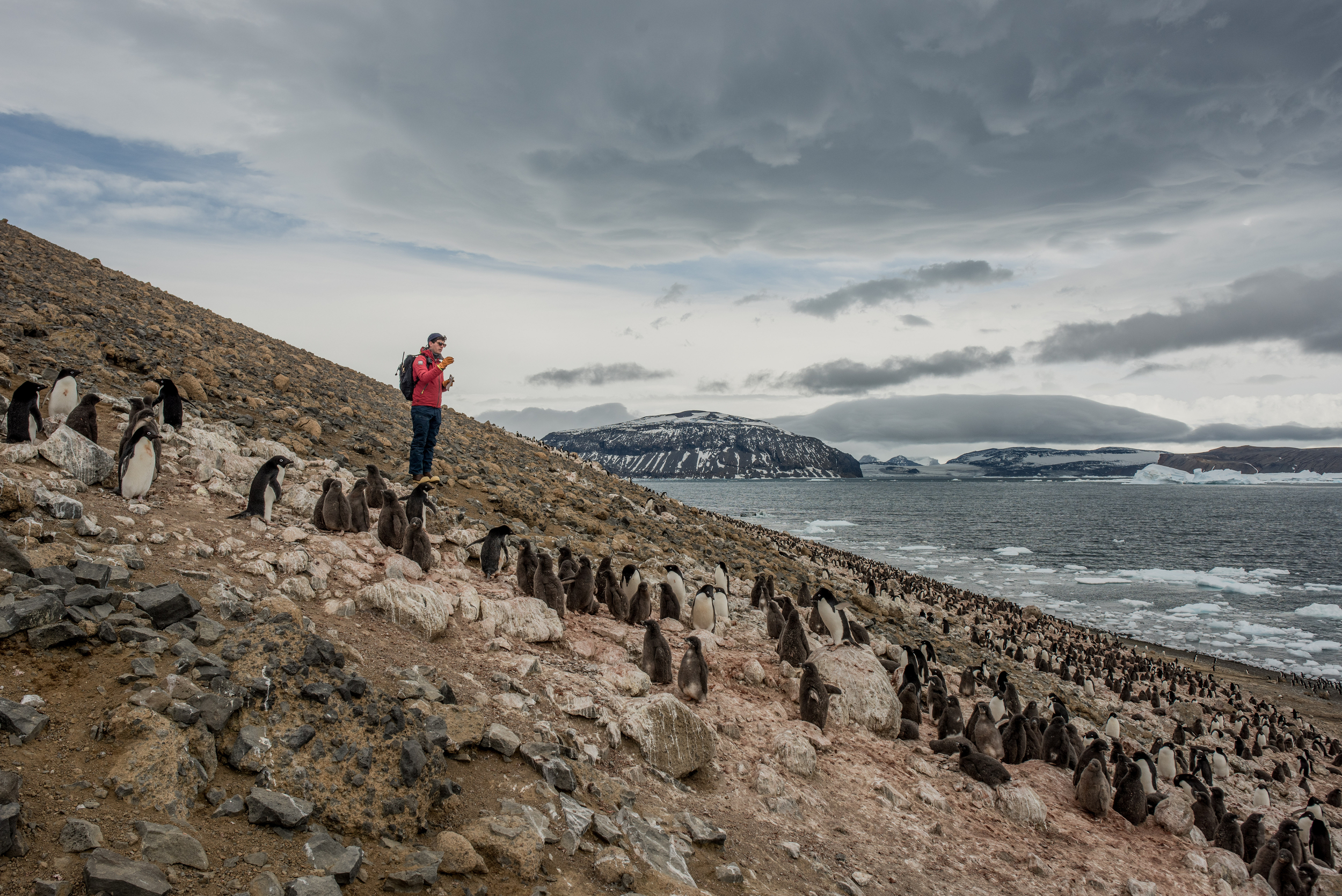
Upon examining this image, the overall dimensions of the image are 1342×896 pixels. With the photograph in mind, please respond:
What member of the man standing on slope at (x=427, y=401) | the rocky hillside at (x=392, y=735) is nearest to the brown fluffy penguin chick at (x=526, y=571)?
the rocky hillside at (x=392, y=735)

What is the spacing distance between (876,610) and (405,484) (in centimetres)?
1657

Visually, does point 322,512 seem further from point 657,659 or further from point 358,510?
point 657,659

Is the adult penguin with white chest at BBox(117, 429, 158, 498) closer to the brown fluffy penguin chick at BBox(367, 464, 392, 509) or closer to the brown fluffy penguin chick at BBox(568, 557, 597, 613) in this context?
the brown fluffy penguin chick at BBox(367, 464, 392, 509)

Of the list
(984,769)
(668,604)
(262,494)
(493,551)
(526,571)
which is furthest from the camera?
(668,604)

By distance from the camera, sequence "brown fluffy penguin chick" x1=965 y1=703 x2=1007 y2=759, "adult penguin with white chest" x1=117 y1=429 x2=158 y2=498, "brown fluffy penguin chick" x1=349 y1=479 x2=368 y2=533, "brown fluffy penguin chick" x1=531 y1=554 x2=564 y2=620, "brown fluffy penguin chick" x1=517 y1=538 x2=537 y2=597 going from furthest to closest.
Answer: "brown fluffy penguin chick" x1=965 y1=703 x2=1007 y2=759
"brown fluffy penguin chick" x1=517 y1=538 x2=537 y2=597
"brown fluffy penguin chick" x1=531 y1=554 x2=564 y2=620
"brown fluffy penguin chick" x1=349 y1=479 x2=368 y2=533
"adult penguin with white chest" x1=117 y1=429 x2=158 y2=498

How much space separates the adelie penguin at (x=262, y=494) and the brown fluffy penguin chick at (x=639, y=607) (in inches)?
233

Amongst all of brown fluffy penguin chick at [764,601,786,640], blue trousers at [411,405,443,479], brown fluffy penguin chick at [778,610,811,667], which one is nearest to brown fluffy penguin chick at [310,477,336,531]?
blue trousers at [411,405,443,479]

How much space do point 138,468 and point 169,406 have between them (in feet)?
10.5

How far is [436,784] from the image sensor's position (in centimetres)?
484

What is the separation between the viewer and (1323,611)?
41.5 metres

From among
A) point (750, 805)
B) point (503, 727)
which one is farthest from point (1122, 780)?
point (503, 727)

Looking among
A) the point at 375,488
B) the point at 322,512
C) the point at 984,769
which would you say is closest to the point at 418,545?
the point at 322,512

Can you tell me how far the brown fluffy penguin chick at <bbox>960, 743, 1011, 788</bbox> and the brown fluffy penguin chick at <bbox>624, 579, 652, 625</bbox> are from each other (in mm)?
5611

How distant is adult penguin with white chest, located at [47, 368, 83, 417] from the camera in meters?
9.56
